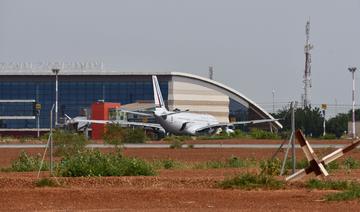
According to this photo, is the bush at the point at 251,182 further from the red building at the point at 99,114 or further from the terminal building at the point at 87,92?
the terminal building at the point at 87,92

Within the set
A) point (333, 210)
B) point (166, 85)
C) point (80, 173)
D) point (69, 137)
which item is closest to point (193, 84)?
point (166, 85)

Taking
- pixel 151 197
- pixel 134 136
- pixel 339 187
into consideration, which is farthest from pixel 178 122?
pixel 151 197

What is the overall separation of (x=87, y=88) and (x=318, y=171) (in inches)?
5222

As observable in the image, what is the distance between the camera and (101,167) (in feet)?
102

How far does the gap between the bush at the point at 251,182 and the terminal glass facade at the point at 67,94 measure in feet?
424

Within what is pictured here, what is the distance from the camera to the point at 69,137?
2074 inches

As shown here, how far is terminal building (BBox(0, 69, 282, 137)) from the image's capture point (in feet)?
512

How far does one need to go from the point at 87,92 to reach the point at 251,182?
133m

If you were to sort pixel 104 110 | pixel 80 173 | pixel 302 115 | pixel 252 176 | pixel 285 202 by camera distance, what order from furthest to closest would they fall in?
pixel 302 115 < pixel 104 110 < pixel 80 173 < pixel 252 176 < pixel 285 202

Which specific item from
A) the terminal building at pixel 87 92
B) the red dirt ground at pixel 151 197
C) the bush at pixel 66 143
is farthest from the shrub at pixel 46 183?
the terminal building at pixel 87 92

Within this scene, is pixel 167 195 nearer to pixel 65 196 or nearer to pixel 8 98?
pixel 65 196

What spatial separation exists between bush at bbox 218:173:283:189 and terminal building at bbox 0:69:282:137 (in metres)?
127

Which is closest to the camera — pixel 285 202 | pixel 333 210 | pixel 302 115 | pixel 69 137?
pixel 333 210

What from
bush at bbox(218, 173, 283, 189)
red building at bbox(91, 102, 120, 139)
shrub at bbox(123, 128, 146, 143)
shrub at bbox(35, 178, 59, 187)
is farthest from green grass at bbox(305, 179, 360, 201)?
red building at bbox(91, 102, 120, 139)
